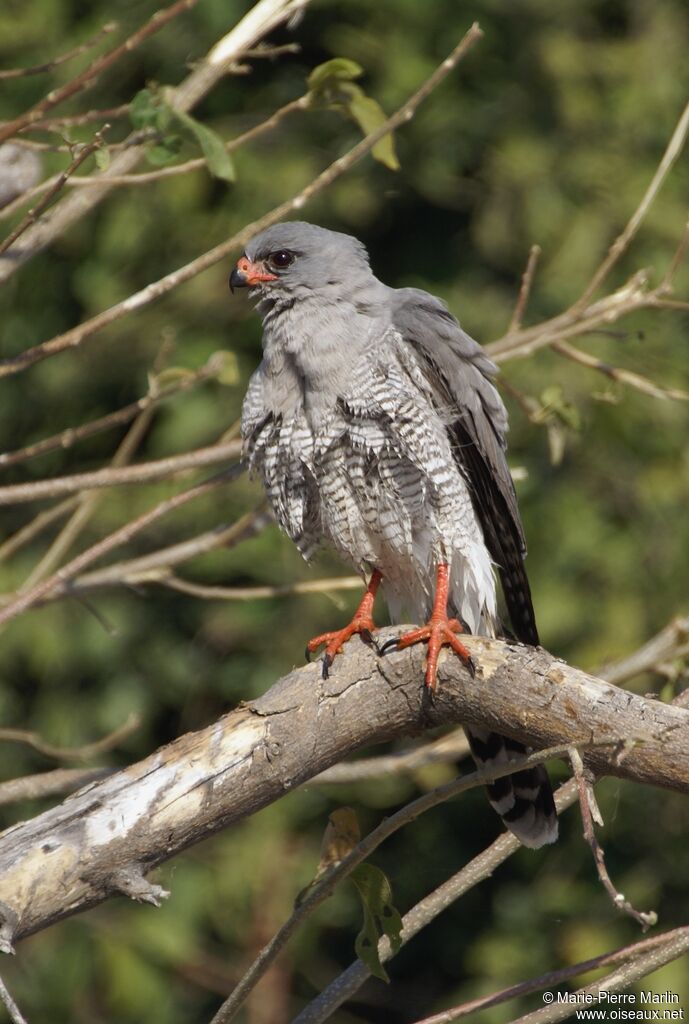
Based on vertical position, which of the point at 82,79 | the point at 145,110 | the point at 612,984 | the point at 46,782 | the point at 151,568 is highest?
the point at 82,79

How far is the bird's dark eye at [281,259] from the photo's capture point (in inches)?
140

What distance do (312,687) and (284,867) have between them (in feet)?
7.11

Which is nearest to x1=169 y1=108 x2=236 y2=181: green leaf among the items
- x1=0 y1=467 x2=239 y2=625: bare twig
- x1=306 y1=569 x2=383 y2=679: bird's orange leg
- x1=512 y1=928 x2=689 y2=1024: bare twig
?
x1=0 y1=467 x2=239 y2=625: bare twig

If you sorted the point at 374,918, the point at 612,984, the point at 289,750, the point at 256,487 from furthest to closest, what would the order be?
the point at 256,487 → the point at 289,750 → the point at 374,918 → the point at 612,984

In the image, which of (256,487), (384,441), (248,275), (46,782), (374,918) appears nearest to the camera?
(374,918)

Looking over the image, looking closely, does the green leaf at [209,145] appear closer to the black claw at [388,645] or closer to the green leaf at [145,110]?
the green leaf at [145,110]

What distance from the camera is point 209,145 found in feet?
9.71

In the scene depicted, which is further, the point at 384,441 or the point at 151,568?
the point at 151,568

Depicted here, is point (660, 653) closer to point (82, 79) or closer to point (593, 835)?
point (593, 835)

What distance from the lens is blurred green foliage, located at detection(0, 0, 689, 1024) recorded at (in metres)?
4.74

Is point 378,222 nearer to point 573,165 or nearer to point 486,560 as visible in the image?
point 573,165

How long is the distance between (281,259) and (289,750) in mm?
1486

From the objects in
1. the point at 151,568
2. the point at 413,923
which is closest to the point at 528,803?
the point at 413,923

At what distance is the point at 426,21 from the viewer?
4934mm
